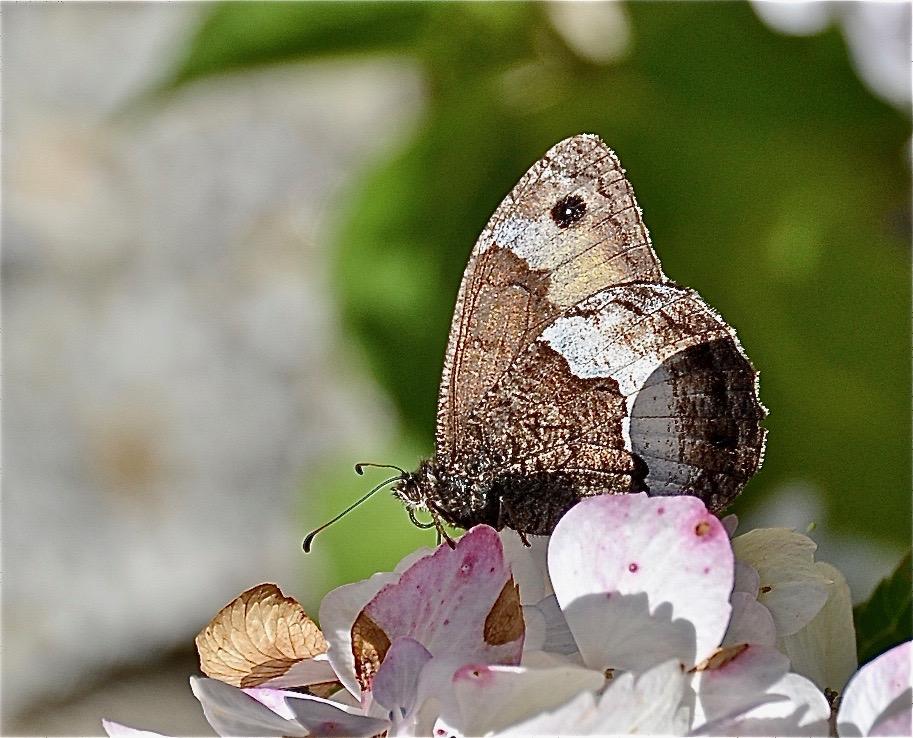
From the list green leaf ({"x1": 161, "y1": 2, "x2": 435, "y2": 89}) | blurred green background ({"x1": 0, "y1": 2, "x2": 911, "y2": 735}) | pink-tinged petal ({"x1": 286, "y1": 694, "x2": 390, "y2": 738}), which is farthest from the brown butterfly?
green leaf ({"x1": 161, "y1": 2, "x2": 435, "y2": 89})

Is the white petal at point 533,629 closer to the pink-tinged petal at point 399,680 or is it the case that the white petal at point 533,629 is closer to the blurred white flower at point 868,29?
the pink-tinged petal at point 399,680

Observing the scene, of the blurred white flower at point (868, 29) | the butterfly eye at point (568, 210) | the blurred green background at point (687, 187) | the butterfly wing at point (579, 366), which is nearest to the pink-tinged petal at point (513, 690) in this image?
the butterfly wing at point (579, 366)

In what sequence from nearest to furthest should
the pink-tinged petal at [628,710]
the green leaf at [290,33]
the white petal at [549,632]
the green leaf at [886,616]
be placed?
1. the pink-tinged petal at [628,710]
2. the white petal at [549,632]
3. the green leaf at [886,616]
4. the green leaf at [290,33]

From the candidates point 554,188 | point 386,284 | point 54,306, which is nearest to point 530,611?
point 554,188

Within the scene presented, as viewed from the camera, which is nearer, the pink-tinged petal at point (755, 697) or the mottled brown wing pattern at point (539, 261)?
the pink-tinged petal at point (755, 697)

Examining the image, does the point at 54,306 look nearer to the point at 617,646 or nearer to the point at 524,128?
the point at 524,128

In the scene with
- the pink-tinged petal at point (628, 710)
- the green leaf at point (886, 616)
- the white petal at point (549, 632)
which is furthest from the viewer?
the green leaf at point (886, 616)

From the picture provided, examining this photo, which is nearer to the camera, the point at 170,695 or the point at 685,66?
the point at 685,66

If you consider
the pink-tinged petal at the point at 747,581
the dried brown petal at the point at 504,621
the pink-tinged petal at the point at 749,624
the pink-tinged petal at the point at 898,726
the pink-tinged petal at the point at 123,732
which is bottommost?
the pink-tinged petal at the point at 898,726
